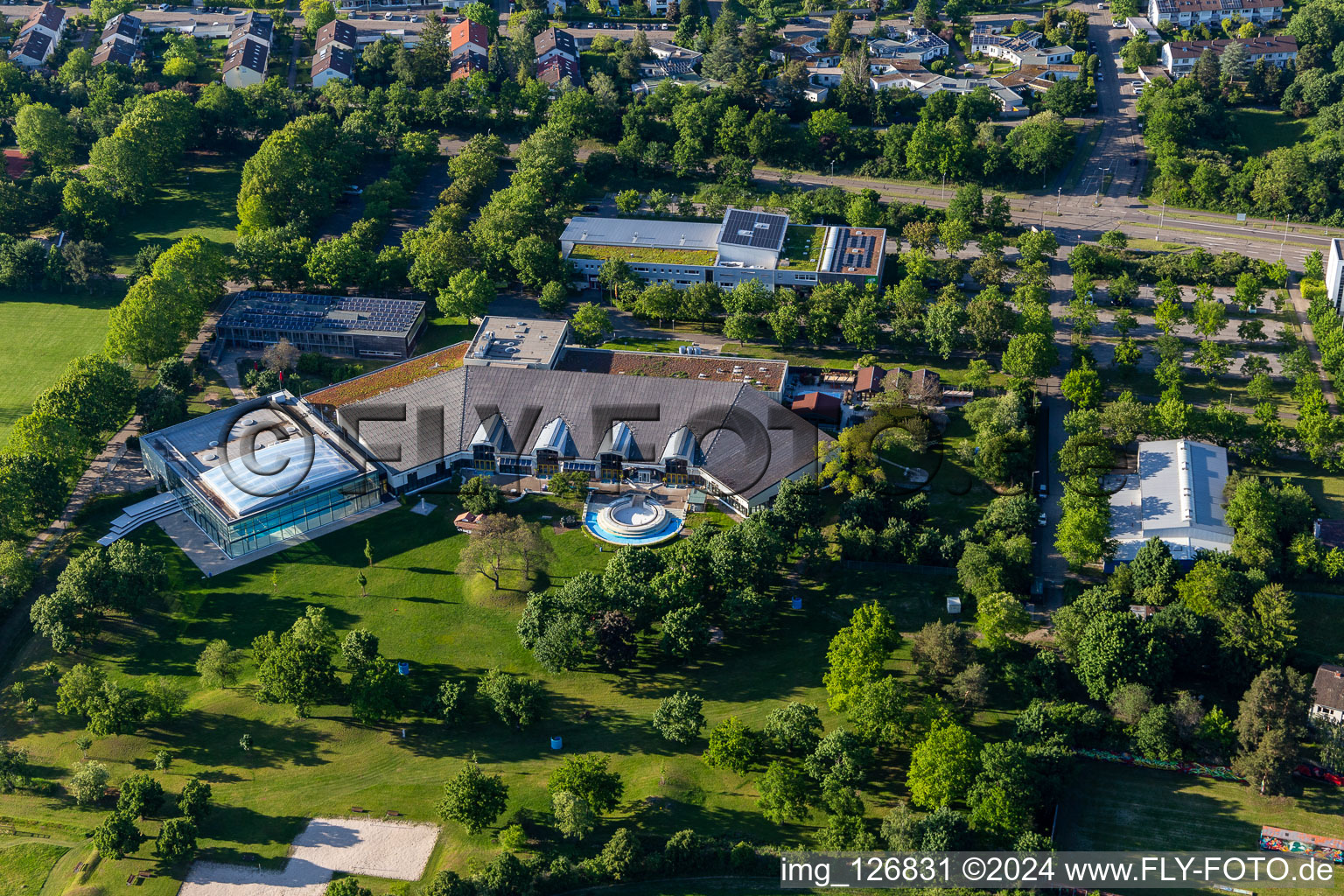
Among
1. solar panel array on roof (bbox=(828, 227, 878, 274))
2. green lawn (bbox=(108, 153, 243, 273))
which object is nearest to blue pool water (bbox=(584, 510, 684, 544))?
solar panel array on roof (bbox=(828, 227, 878, 274))

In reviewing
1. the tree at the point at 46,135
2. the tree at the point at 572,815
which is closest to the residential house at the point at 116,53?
the tree at the point at 46,135

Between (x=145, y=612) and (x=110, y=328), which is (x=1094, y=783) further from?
(x=110, y=328)

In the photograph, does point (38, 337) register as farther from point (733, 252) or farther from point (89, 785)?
point (733, 252)

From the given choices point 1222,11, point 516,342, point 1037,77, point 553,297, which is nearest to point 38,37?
point 553,297

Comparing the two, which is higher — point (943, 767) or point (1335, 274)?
point (1335, 274)

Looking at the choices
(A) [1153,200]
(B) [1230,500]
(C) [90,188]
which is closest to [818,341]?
(B) [1230,500]

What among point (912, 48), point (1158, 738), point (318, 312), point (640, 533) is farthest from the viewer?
point (912, 48)

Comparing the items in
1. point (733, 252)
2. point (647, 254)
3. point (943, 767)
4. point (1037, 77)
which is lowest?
point (943, 767)

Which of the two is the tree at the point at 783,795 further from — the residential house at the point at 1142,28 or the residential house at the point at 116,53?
the residential house at the point at 116,53

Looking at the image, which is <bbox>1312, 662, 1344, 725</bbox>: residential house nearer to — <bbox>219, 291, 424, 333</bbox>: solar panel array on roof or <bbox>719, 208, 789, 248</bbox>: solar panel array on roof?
<bbox>719, 208, 789, 248</bbox>: solar panel array on roof
